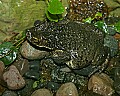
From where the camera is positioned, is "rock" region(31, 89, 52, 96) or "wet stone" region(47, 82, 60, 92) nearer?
"rock" region(31, 89, 52, 96)

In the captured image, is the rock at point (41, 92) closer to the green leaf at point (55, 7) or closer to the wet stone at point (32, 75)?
the wet stone at point (32, 75)

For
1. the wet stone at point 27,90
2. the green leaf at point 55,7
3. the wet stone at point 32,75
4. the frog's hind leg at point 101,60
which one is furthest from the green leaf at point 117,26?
the wet stone at point 27,90

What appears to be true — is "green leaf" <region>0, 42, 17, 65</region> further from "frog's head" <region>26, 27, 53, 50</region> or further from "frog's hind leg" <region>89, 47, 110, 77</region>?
"frog's hind leg" <region>89, 47, 110, 77</region>

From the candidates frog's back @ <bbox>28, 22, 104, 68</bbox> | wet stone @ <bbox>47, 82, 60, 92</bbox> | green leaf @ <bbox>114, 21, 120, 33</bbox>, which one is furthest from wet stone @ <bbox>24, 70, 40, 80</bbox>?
green leaf @ <bbox>114, 21, 120, 33</bbox>

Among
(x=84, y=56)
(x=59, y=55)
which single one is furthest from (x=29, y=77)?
(x=84, y=56)

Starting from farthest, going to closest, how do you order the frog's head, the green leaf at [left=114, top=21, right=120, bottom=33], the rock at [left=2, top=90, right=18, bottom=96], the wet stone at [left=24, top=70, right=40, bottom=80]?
the green leaf at [left=114, top=21, right=120, bottom=33] → the wet stone at [left=24, top=70, right=40, bottom=80] → the rock at [left=2, top=90, right=18, bottom=96] → the frog's head

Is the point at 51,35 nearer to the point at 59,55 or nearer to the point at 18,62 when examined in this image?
the point at 59,55
